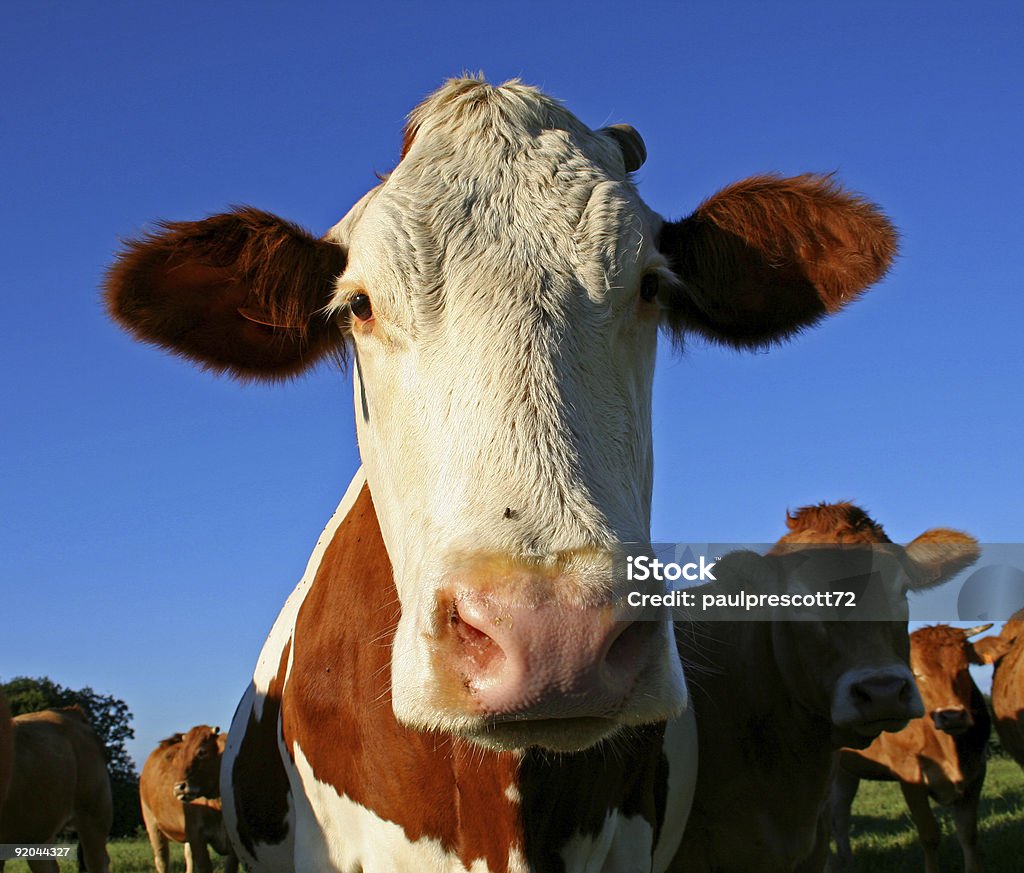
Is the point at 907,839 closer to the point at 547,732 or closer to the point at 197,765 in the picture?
the point at 197,765

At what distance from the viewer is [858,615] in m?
5.67

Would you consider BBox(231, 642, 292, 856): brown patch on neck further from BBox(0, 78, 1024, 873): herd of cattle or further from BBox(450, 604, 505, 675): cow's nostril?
BBox(450, 604, 505, 675): cow's nostril

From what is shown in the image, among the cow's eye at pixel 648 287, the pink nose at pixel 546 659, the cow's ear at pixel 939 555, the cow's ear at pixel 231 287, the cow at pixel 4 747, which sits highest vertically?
the cow's ear at pixel 231 287

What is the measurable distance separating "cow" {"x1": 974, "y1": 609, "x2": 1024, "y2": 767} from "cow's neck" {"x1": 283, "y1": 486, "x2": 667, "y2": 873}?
8604 mm

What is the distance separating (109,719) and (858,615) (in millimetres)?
45740

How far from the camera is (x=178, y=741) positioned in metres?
16.4

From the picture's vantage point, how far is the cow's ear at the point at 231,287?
301cm

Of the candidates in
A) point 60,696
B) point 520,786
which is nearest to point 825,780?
point 520,786

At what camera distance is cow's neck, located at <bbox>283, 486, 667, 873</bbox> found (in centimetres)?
279

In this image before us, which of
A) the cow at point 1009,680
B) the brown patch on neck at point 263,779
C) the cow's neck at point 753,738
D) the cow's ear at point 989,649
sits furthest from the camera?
the cow's ear at point 989,649

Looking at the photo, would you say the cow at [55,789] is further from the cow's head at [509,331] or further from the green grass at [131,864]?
the cow's head at [509,331]

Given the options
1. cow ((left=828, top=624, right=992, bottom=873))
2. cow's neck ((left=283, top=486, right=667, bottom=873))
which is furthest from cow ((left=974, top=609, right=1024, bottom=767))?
cow's neck ((left=283, top=486, right=667, bottom=873))

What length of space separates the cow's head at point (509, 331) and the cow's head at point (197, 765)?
12099 millimetres
